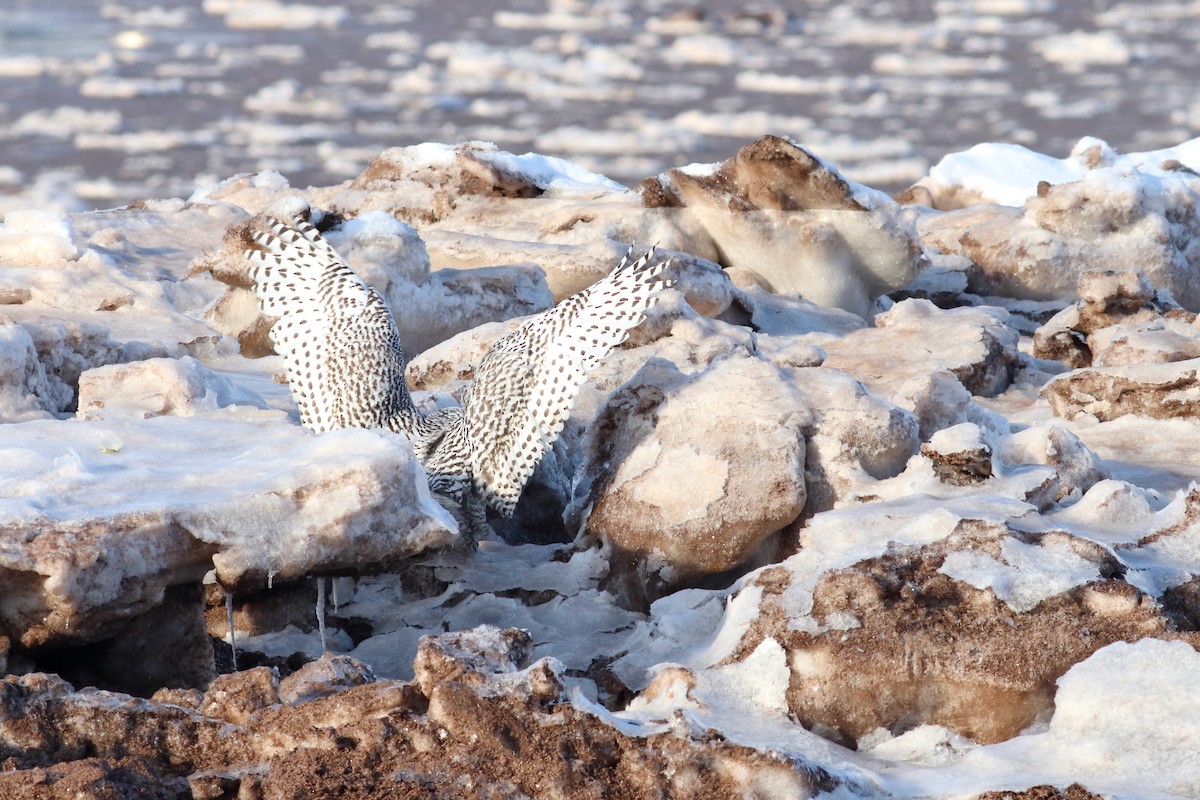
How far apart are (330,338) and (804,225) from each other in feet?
11.4

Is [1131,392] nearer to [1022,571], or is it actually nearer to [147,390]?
[1022,571]

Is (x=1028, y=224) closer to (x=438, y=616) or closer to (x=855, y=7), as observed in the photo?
(x=438, y=616)

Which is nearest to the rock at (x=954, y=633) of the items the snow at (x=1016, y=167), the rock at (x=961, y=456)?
the rock at (x=961, y=456)

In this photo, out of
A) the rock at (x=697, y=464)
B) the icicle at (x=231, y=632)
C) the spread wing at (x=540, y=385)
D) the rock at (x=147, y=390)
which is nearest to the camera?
the icicle at (x=231, y=632)

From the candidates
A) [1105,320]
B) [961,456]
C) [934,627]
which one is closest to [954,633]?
[934,627]

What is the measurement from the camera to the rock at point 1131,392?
214 inches

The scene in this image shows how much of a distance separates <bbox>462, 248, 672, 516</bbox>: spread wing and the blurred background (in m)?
12.0

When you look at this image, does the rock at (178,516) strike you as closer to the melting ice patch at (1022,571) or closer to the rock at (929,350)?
the melting ice patch at (1022,571)

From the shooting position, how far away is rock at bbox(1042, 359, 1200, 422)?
5.43 meters

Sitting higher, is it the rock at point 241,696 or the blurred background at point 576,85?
the rock at point 241,696

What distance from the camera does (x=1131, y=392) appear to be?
5547mm

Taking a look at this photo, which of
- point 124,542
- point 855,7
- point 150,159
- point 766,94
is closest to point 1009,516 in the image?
point 124,542

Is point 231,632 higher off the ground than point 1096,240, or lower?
higher

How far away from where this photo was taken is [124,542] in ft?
11.0
